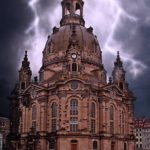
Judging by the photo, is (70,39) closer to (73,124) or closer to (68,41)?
(68,41)

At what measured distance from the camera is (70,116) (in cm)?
7875

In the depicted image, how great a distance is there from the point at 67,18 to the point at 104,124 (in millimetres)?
29687

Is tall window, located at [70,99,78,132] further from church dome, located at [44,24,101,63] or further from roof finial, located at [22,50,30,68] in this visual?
roof finial, located at [22,50,30,68]

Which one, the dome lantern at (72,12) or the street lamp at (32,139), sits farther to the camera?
the dome lantern at (72,12)

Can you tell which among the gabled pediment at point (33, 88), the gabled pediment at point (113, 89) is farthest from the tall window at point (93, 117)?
the gabled pediment at point (33, 88)

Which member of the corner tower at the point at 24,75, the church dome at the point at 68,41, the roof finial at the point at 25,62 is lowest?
the corner tower at the point at 24,75

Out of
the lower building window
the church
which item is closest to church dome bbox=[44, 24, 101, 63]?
the church

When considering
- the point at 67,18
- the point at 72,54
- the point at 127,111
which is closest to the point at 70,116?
the point at 72,54

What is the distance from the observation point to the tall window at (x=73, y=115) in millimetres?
78125

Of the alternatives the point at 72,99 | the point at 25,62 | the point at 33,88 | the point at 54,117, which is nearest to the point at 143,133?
the point at 25,62

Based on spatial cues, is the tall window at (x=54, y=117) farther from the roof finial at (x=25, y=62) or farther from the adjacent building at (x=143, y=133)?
the adjacent building at (x=143, y=133)

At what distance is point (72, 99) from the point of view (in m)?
79.8

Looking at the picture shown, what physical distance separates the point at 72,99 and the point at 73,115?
324cm

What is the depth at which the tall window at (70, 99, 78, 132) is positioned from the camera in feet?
256
